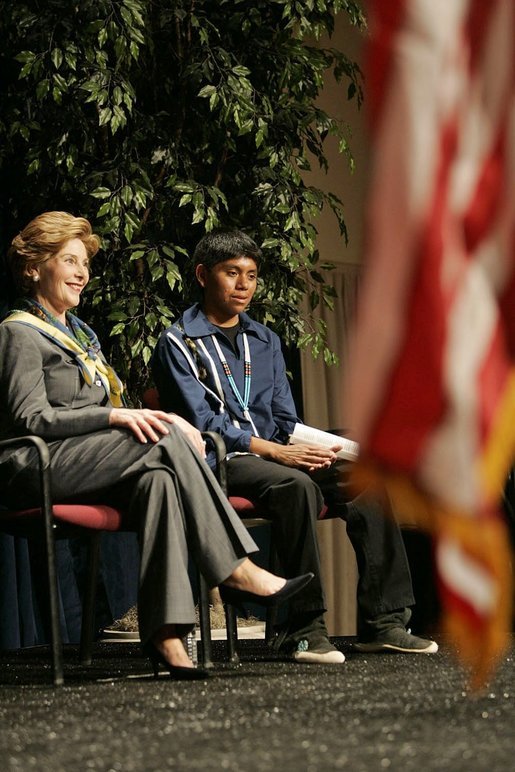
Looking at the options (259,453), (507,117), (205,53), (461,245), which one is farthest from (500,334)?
(205,53)

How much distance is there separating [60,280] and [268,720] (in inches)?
58.8

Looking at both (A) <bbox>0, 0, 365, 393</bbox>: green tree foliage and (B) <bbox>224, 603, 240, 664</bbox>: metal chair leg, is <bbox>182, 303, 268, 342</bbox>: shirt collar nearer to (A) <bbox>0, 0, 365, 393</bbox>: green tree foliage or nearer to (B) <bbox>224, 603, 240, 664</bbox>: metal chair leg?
(A) <bbox>0, 0, 365, 393</bbox>: green tree foliage

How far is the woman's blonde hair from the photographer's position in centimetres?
294

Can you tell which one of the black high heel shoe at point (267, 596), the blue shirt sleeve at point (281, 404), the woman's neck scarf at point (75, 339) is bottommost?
the black high heel shoe at point (267, 596)

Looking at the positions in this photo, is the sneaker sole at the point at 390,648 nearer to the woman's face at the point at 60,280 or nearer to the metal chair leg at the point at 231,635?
the metal chair leg at the point at 231,635

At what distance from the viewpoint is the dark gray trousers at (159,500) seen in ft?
7.84

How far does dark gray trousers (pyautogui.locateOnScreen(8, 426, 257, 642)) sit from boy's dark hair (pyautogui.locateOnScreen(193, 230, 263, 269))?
85 cm

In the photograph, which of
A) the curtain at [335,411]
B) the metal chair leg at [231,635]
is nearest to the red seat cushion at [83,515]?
the metal chair leg at [231,635]

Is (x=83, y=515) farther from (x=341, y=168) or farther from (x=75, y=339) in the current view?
(x=341, y=168)

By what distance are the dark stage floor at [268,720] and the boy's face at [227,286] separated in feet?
3.59

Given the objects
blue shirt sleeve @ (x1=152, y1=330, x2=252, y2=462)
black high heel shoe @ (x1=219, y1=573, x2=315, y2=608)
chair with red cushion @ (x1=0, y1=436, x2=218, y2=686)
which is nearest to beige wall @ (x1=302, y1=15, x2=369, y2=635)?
blue shirt sleeve @ (x1=152, y1=330, x2=252, y2=462)

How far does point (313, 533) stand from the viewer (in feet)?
9.52

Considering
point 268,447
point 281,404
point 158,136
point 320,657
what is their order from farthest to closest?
point 158,136 < point 281,404 < point 268,447 < point 320,657

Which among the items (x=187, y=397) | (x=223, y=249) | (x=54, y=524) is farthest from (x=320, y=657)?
(x=223, y=249)
